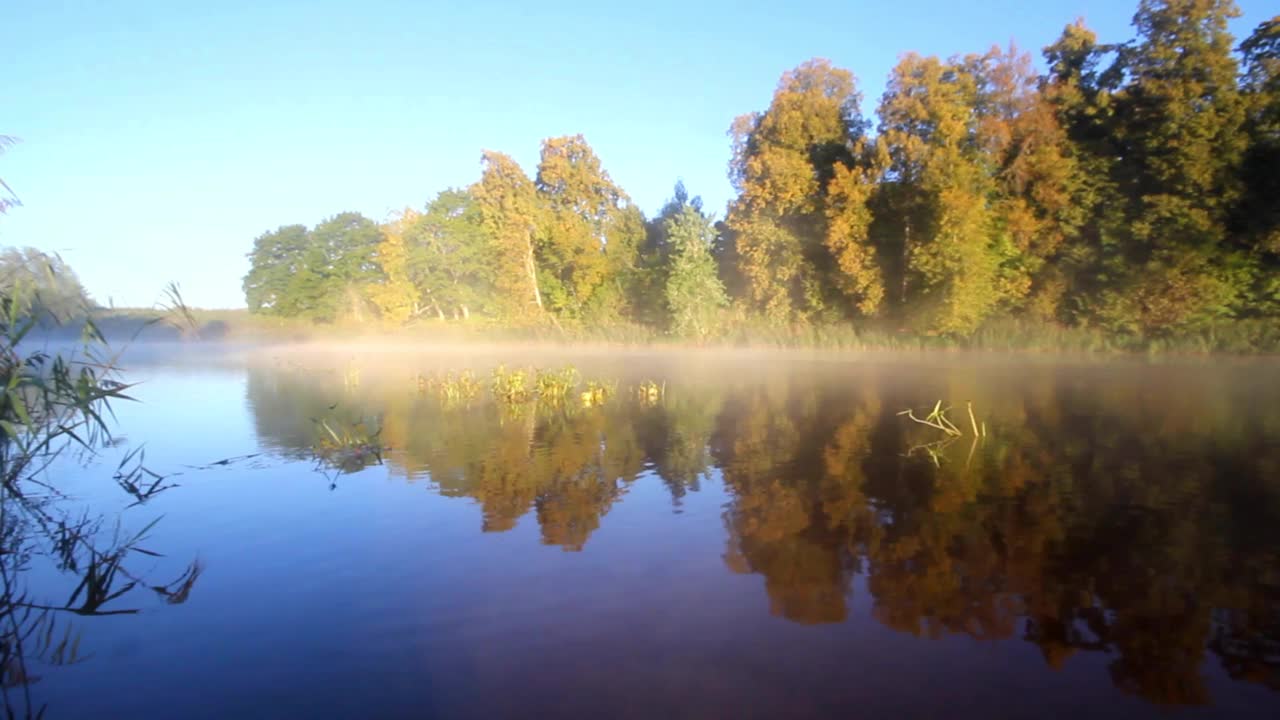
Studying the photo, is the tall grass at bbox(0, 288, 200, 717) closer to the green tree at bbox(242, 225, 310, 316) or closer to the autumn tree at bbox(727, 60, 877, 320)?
the autumn tree at bbox(727, 60, 877, 320)

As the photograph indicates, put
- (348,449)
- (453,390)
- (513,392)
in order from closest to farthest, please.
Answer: (348,449) → (513,392) → (453,390)

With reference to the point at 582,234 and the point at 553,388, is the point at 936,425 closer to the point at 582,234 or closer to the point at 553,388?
the point at 553,388

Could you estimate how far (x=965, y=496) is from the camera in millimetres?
7590

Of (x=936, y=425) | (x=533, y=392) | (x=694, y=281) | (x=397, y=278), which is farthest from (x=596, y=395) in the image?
(x=397, y=278)

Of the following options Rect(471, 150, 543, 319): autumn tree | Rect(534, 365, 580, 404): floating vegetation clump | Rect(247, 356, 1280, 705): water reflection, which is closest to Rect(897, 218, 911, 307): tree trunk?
Rect(247, 356, 1280, 705): water reflection

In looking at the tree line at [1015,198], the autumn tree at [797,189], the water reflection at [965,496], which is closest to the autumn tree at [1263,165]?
the tree line at [1015,198]

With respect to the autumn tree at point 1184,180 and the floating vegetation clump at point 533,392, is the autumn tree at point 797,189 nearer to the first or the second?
the autumn tree at point 1184,180

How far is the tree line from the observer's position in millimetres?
22109

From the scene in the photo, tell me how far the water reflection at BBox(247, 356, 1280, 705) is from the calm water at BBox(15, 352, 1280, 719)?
35 mm

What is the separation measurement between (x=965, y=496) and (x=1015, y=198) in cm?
2186

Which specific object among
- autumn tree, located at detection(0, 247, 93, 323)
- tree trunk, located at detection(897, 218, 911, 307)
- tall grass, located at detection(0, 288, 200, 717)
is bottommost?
tall grass, located at detection(0, 288, 200, 717)

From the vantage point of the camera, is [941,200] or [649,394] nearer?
[649,394]

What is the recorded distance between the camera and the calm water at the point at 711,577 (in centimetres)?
413

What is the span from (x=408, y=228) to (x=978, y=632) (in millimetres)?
48573
